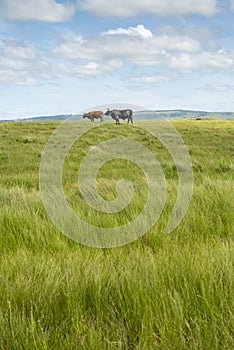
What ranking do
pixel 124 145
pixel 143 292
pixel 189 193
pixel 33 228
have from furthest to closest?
pixel 124 145 < pixel 189 193 < pixel 33 228 < pixel 143 292

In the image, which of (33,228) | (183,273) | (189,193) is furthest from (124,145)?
(183,273)

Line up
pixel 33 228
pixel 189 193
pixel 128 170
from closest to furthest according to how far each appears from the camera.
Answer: pixel 33 228, pixel 189 193, pixel 128 170

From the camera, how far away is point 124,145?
18.2 meters

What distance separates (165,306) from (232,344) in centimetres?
41

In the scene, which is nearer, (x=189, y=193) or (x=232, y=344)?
(x=232, y=344)

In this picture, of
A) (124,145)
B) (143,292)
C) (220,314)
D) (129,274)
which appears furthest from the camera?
(124,145)

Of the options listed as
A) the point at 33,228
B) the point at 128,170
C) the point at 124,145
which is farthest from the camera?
the point at 124,145

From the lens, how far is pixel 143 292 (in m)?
2.04

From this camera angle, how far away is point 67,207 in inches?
172

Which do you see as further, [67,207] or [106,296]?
[67,207]

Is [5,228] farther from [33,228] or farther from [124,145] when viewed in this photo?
[124,145]

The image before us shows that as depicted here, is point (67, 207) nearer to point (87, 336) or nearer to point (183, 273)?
point (183, 273)

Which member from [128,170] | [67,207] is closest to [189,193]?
[67,207]

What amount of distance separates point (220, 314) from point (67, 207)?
Answer: 2.81 metres
